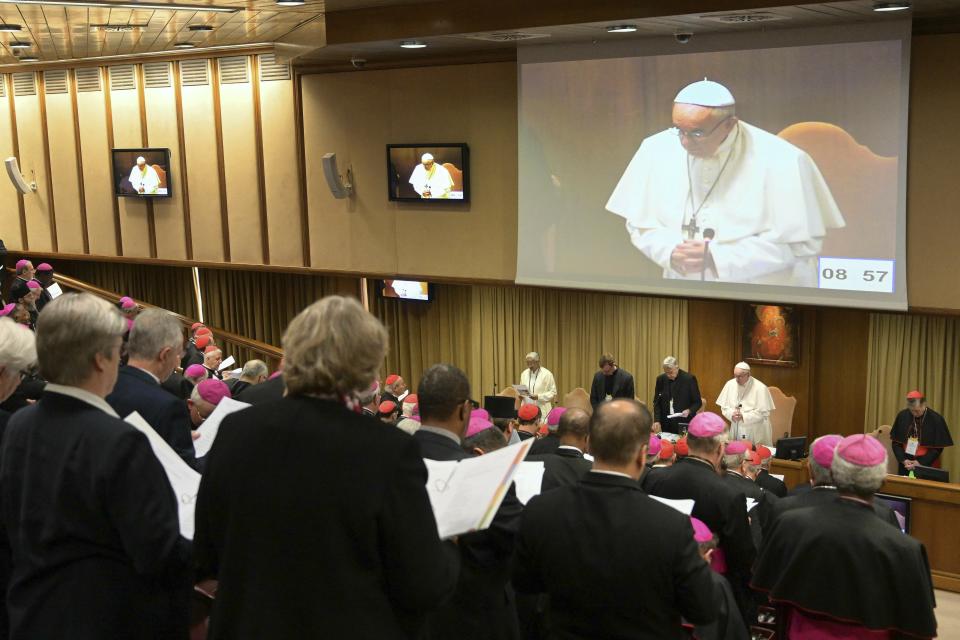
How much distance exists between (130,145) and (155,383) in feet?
36.4

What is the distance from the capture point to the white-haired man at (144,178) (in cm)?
1295

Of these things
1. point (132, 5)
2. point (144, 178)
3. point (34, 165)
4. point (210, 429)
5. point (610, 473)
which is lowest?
point (210, 429)

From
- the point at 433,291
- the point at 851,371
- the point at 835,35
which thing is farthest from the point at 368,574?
the point at 433,291

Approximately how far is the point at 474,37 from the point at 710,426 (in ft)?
17.5

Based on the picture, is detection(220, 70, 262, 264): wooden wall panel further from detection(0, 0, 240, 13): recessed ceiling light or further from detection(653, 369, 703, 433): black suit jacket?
detection(653, 369, 703, 433): black suit jacket

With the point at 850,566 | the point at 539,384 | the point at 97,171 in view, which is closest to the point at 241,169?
the point at 97,171

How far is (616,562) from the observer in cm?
246

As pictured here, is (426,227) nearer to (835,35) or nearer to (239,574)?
(835,35)

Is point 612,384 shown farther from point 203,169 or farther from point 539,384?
point 203,169

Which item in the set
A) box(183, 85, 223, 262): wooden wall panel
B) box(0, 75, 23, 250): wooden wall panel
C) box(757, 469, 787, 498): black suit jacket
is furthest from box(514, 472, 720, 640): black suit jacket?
box(0, 75, 23, 250): wooden wall panel

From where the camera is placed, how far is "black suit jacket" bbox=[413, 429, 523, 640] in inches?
108

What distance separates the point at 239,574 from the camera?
73.3 inches

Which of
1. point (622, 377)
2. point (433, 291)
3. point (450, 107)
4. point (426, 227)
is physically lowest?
point (622, 377)

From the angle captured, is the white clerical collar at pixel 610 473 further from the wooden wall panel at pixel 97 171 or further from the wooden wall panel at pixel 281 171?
the wooden wall panel at pixel 97 171
